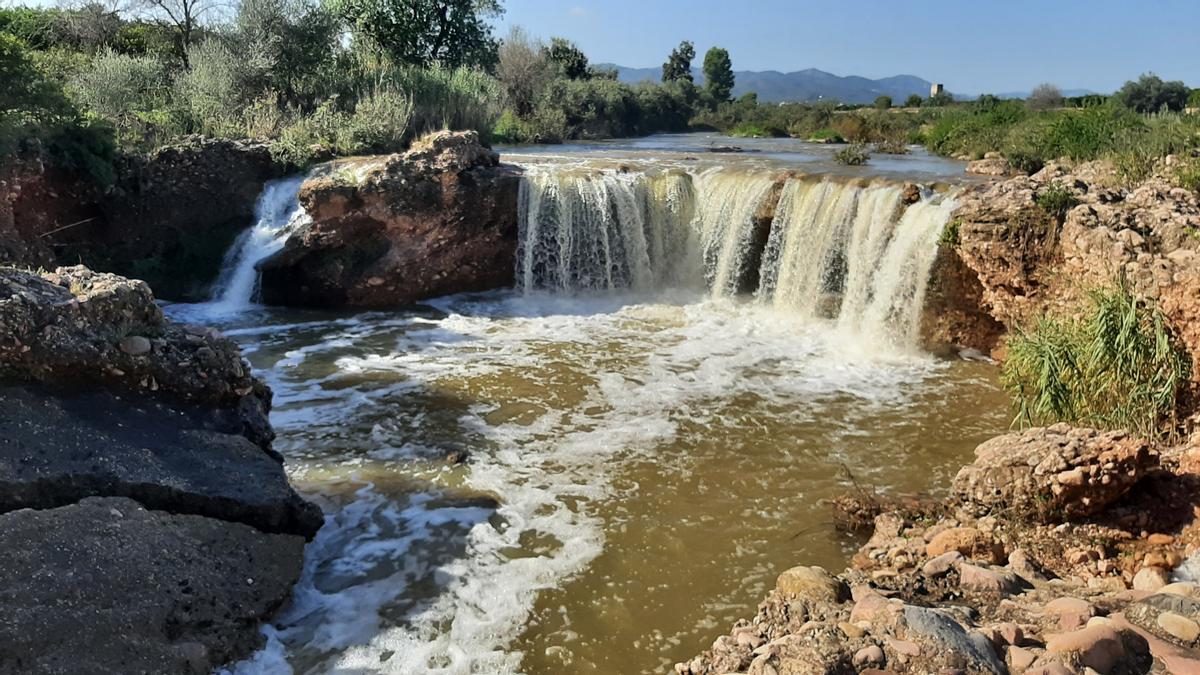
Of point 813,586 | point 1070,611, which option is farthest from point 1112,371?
point 813,586

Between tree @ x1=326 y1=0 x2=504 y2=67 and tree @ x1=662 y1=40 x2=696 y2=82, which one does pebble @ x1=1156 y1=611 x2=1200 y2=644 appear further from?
tree @ x1=662 y1=40 x2=696 y2=82

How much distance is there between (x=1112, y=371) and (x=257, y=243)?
429 inches

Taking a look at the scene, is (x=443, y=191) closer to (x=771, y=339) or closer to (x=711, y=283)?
(x=711, y=283)

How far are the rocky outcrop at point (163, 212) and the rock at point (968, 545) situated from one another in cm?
1056

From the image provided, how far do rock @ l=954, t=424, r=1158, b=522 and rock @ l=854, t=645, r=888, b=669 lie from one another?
96.5 inches

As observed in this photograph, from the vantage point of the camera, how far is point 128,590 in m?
3.61

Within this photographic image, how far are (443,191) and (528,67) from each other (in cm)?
1684

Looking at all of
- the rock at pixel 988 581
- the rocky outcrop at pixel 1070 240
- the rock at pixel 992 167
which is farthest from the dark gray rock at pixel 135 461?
the rock at pixel 992 167

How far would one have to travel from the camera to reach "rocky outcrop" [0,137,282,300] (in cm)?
1090

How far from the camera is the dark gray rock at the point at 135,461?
393 cm

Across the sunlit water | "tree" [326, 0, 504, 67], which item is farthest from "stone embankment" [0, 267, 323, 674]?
"tree" [326, 0, 504, 67]

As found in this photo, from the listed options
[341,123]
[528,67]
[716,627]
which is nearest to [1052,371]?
[716,627]

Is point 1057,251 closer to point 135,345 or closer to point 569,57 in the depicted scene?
point 135,345

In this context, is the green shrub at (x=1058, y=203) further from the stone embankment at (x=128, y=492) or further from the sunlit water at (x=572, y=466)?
the stone embankment at (x=128, y=492)
